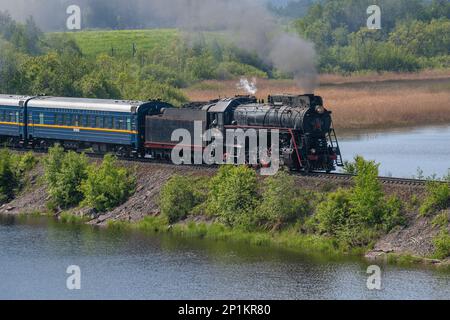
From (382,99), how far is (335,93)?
5031 mm

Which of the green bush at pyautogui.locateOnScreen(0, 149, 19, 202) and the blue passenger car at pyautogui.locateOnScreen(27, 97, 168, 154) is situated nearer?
the blue passenger car at pyautogui.locateOnScreen(27, 97, 168, 154)

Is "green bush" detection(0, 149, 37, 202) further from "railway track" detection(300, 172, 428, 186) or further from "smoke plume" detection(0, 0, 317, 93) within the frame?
"railway track" detection(300, 172, 428, 186)

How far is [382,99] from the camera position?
111 meters

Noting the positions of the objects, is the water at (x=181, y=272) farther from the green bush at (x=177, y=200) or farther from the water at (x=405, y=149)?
the water at (x=405, y=149)

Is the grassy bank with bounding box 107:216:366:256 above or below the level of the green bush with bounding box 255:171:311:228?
below

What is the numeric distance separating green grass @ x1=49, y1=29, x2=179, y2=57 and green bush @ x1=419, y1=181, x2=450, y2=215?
9634 cm

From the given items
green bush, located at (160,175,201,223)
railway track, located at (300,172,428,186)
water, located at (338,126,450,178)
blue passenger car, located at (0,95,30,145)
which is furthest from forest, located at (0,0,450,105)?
railway track, located at (300,172,428,186)

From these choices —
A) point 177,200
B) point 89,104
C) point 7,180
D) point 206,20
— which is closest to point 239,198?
point 177,200

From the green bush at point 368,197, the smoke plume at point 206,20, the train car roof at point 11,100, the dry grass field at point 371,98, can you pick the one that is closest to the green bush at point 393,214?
the green bush at point 368,197

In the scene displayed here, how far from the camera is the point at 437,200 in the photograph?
170 feet

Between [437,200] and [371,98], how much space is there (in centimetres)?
5990

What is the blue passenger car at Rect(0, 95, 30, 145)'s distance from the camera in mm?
77312

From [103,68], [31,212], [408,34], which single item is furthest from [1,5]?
[31,212]

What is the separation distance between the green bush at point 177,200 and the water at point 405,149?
45.8 feet
